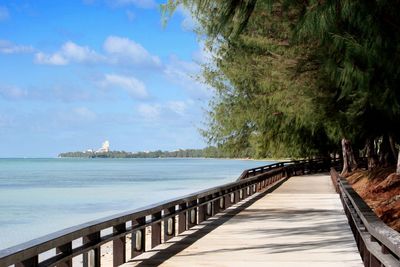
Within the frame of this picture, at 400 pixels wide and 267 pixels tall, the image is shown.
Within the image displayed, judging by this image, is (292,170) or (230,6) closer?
(230,6)

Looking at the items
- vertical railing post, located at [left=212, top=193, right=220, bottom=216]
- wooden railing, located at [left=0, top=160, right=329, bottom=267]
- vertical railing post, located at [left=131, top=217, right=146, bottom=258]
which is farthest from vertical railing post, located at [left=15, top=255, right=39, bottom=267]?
vertical railing post, located at [left=212, top=193, right=220, bottom=216]

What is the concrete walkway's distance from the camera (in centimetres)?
1050

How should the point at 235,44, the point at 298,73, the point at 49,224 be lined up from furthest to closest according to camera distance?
1. the point at 49,224
2. the point at 235,44
3. the point at 298,73

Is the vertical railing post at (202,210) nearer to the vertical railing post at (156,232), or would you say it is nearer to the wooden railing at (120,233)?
the wooden railing at (120,233)

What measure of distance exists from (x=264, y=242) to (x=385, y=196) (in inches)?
402

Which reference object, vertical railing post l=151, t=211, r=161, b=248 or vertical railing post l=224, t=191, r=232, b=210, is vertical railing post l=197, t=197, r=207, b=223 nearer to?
vertical railing post l=224, t=191, r=232, b=210

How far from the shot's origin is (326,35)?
1086 centimetres

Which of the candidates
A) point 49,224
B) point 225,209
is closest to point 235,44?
point 225,209

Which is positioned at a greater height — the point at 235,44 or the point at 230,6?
the point at 235,44

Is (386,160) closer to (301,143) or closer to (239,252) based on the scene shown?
(301,143)

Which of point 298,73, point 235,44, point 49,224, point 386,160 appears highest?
point 235,44

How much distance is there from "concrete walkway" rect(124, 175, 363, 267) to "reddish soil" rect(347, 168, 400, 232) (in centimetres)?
113

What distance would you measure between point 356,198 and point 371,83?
312 centimetres

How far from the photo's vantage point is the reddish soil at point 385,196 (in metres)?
17.2
